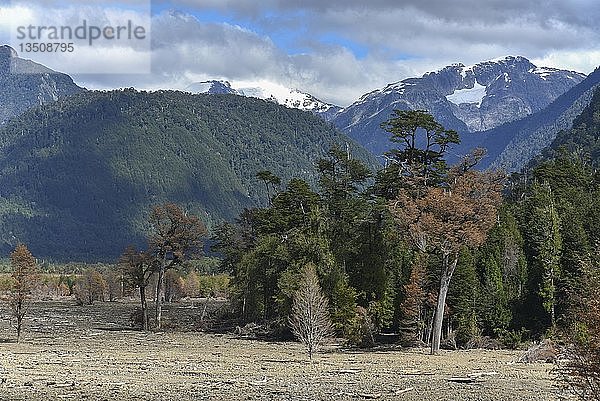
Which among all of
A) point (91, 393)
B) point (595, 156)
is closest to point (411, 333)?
point (91, 393)

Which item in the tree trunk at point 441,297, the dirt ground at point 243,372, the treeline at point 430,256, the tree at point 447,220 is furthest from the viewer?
the treeline at point 430,256

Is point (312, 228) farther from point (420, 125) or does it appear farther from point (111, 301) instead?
point (111, 301)

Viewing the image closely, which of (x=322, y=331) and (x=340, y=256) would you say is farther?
(x=340, y=256)

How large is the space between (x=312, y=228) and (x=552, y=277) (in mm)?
20734

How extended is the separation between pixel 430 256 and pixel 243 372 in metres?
23.2

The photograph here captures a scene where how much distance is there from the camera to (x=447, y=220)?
53.4m

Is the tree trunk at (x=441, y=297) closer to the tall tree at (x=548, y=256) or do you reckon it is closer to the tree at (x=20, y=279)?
the tall tree at (x=548, y=256)

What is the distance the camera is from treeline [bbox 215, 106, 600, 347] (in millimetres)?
59469

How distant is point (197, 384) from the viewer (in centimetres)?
3553

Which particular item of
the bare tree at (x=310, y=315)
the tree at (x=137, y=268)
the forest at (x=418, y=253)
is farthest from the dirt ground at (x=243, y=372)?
the tree at (x=137, y=268)

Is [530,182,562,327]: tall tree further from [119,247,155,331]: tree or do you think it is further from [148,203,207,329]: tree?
[119,247,155,331]: tree

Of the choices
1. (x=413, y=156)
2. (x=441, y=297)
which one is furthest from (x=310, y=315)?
A: (x=413, y=156)

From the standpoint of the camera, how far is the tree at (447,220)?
52.8m

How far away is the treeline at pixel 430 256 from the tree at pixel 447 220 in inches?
5.5
